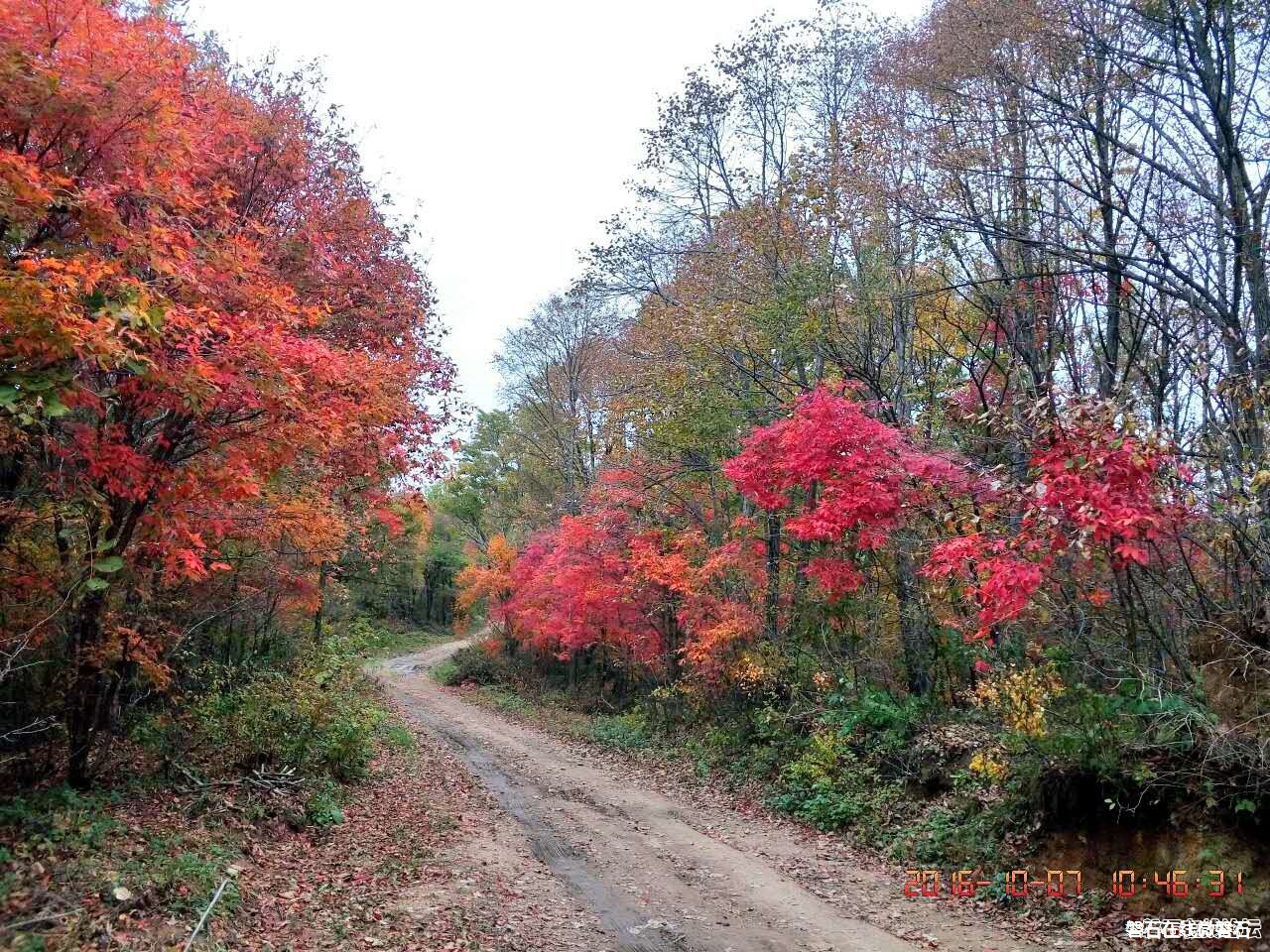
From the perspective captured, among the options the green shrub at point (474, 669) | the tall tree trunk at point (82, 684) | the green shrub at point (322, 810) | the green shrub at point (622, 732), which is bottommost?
the green shrub at point (474, 669)

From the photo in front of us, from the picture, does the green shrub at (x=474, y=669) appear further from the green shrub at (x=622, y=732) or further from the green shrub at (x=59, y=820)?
the green shrub at (x=59, y=820)

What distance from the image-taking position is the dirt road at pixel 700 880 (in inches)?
276

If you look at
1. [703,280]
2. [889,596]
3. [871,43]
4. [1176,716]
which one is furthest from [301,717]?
[871,43]

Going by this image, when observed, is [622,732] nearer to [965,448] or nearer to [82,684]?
[965,448]

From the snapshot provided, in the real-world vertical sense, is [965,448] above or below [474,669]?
above

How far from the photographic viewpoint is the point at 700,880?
8656mm

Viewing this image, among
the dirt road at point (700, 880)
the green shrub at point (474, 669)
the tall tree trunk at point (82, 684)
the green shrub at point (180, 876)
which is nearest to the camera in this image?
the green shrub at point (180, 876)

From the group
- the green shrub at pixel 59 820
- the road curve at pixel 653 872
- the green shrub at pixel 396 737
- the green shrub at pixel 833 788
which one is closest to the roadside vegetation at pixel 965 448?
the green shrub at pixel 833 788

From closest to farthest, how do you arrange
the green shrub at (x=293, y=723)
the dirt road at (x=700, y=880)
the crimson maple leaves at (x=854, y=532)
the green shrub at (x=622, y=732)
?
the crimson maple leaves at (x=854, y=532)
the dirt road at (x=700, y=880)
the green shrub at (x=293, y=723)
the green shrub at (x=622, y=732)

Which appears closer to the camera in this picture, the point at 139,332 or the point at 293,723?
the point at 139,332

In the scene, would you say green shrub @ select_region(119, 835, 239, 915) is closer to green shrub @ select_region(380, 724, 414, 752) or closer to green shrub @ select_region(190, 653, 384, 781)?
green shrub @ select_region(190, 653, 384, 781)

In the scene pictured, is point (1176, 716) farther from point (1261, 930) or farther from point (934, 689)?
point (934, 689)

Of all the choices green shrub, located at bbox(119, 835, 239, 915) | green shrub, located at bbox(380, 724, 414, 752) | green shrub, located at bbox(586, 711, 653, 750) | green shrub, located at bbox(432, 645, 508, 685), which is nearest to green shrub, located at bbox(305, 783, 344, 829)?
green shrub, located at bbox(119, 835, 239, 915)

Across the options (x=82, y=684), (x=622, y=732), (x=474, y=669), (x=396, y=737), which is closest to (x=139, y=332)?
(x=82, y=684)
